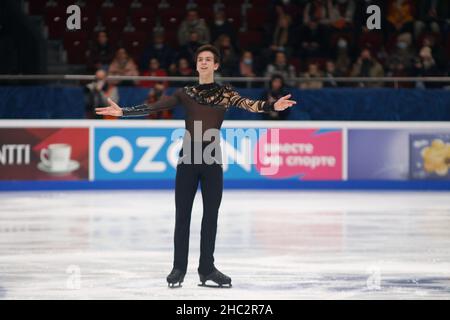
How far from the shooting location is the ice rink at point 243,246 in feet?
25.9

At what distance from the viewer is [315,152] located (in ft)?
57.1

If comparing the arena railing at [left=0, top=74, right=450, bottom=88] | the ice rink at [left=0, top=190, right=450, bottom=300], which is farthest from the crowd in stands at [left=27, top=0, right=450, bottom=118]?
the ice rink at [left=0, top=190, right=450, bottom=300]

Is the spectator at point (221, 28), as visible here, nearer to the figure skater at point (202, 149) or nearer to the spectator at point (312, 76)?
the spectator at point (312, 76)

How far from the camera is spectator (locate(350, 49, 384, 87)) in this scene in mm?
17922

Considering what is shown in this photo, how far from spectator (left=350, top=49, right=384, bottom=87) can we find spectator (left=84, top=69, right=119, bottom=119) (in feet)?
13.5

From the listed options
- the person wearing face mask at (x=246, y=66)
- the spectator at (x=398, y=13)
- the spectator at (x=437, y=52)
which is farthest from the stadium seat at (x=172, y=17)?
the spectator at (x=437, y=52)

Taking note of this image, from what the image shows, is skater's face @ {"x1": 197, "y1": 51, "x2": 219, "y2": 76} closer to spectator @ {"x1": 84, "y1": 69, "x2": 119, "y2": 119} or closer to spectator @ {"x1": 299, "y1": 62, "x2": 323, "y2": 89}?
spectator @ {"x1": 84, "y1": 69, "x2": 119, "y2": 119}

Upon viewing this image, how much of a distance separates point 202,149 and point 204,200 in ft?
1.34

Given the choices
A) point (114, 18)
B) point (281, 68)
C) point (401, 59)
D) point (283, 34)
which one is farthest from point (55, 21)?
point (401, 59)

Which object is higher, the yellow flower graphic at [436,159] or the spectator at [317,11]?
the spectator at [317,11]

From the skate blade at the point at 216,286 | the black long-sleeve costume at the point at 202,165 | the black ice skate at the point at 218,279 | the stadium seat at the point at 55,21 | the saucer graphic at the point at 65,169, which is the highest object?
the stadium seat at the point at 55,21

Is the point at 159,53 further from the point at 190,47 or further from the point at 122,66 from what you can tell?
the point at 122,66

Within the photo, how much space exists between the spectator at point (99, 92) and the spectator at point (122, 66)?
1.61 feet
